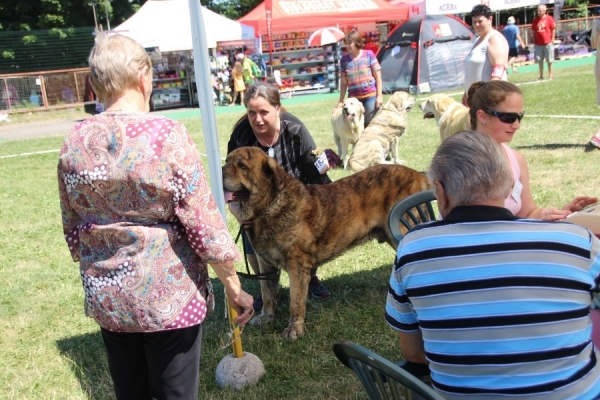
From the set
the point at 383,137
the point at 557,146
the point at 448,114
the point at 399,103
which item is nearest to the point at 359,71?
the point at 399,103

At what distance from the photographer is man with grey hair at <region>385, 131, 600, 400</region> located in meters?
1.59

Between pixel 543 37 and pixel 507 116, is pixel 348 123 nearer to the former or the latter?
pixel 507 116

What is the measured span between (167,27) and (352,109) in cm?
1358

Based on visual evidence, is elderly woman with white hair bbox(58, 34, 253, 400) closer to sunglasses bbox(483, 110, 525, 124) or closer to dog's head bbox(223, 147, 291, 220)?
dog's head bbox(223, 147, 291, 220)

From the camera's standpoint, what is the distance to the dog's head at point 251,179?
360 cm

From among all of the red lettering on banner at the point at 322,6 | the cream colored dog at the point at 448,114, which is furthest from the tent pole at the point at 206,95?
the red lettering on banner at the point at 322,6

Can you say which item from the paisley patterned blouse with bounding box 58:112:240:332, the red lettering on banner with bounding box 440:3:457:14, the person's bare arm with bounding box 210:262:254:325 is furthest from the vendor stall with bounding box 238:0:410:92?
the paisley patterned blouse with bounding box 58:112:240:332

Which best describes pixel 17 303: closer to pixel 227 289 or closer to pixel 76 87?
pixel 227 289

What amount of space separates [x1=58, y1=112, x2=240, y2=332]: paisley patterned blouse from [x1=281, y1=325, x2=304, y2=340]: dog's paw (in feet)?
5.95

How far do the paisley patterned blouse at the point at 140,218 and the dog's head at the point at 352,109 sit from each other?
7.51m

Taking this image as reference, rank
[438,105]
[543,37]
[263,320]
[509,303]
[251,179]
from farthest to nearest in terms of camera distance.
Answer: [543,37]
[438,105]
[263,320]
[251,179]
[509,303]

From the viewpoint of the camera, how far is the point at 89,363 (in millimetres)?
3795

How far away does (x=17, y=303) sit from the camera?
487 cm

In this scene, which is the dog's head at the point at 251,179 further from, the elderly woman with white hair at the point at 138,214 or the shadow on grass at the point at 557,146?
the shadow on grass at the point at 557,146
